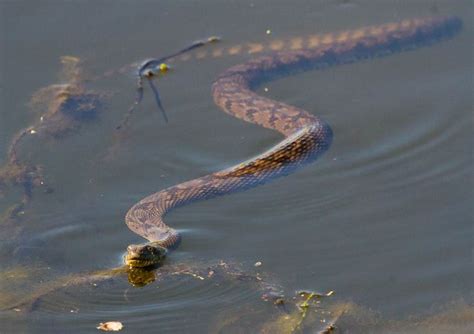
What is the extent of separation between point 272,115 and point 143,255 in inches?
130

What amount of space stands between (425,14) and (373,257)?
551 centimetres

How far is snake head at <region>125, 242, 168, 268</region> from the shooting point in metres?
8.41

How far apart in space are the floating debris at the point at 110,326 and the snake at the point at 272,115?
2.95 feet

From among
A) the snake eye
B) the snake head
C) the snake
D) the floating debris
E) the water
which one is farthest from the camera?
the snake eye

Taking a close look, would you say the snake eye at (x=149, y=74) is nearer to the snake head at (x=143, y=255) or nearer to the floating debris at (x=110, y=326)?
the snake head at (x=143, y=255)

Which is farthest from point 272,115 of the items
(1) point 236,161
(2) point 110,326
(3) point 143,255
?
(2) point 110,326

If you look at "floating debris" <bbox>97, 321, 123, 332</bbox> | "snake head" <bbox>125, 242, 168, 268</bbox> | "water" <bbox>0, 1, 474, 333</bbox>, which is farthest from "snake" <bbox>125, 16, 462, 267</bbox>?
"floating debris" <bbox>97, 321, 123, 332</bbox>

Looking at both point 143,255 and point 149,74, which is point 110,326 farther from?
point 149,74

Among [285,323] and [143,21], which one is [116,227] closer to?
[285,323]

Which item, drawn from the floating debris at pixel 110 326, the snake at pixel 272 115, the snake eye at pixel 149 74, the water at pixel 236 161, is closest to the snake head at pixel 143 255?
the snake at pixel 272 115

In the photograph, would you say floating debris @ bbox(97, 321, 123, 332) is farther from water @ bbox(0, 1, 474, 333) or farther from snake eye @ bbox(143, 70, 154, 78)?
snake eye @ bbox(143, 70, 154, 78)

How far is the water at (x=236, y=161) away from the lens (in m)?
8.00

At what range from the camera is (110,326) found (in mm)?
7586

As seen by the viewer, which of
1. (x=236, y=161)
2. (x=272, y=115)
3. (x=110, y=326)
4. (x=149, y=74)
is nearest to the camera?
(x=110, y=326)
